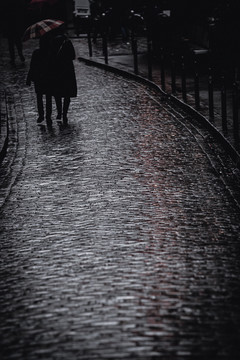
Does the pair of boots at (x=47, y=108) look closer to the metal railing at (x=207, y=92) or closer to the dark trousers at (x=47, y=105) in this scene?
the dark trousers at (x=47, y=105)

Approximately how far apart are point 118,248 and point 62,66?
24.8 ft

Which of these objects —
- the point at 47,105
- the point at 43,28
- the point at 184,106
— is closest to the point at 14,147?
the point at 47,105

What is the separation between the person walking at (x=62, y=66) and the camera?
14336 mm

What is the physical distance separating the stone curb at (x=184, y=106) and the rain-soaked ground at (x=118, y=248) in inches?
8.8

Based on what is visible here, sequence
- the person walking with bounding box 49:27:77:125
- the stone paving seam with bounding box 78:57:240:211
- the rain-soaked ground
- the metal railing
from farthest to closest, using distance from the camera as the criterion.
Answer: the person walking with bounding box 49:27:77:125 < the metal railing < the stone paving seam with bounding box 78:57:240:211 < the rain-soaked ground

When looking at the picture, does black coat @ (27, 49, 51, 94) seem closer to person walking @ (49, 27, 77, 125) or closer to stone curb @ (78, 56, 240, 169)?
person walking @ (49, 27, 77, 125)

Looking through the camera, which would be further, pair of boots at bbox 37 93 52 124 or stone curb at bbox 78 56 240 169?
pair of boots at bbox 37 93 52 124

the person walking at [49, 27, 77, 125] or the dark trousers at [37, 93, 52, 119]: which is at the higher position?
the person walking at [49, 27, 77, 125]

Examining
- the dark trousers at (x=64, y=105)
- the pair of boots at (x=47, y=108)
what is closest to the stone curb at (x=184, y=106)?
the dark trousers at (x=64, y=105)

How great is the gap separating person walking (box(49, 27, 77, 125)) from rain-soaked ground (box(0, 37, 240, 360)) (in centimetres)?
111

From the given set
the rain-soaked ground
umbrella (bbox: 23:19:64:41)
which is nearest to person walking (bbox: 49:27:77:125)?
umbrella (bbox: 23:19:64:41)

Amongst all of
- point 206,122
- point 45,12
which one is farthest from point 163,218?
point 45,12

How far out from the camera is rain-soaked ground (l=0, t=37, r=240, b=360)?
5.32 m

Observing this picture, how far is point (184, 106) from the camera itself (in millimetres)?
16000
